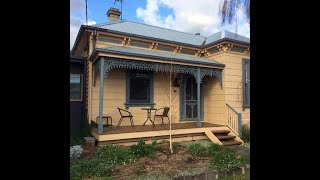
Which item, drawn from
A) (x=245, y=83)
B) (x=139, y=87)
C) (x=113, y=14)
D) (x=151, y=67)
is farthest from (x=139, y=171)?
(x=113, y=14)

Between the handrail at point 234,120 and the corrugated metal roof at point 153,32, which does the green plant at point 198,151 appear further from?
the corrugated metal roof at point 153,32

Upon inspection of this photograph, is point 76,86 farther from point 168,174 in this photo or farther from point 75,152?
point 168,174

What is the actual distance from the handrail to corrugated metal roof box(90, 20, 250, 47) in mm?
3141

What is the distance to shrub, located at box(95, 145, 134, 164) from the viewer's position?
228 inches

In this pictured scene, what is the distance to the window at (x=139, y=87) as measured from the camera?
898 cm

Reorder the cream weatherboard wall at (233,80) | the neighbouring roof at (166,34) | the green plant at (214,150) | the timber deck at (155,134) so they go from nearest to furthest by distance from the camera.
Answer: the green plant at (214,150)
the timber deck at (155,134)
the cream weatherboard wall at (233,80)
the neighbouring roof at (166,34)

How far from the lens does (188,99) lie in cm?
1037

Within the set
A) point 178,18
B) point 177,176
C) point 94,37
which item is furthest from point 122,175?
point 178,18

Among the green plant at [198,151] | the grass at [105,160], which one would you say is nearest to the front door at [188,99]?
the green plant at [198,151]

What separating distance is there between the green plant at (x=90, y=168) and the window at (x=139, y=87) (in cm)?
364

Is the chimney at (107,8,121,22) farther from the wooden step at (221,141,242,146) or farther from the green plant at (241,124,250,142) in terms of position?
the green plant at (241,124,250,142)
